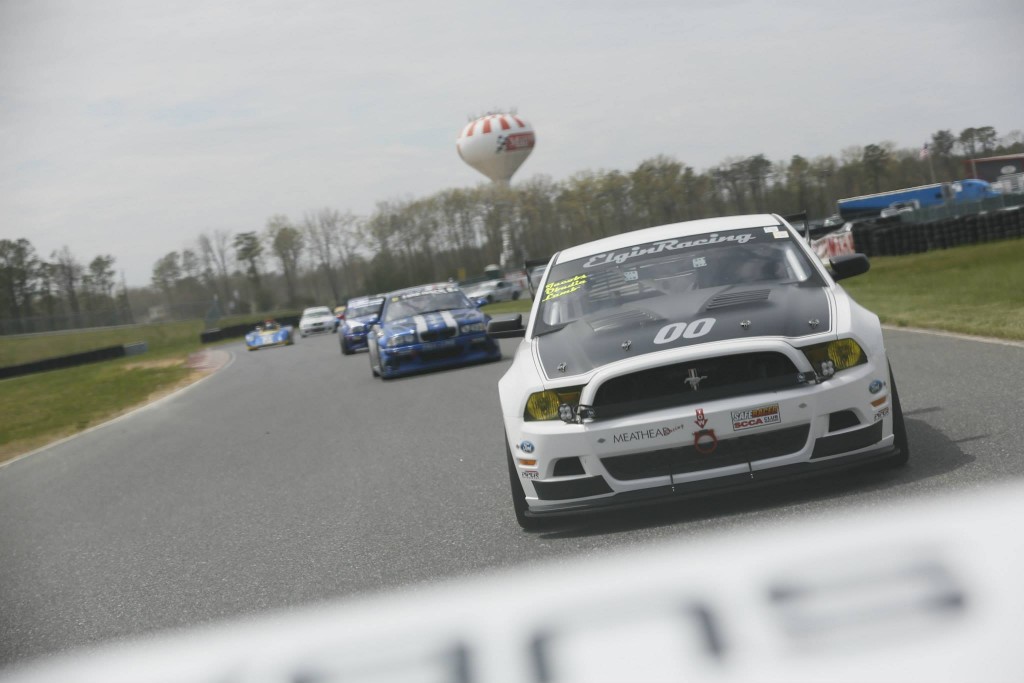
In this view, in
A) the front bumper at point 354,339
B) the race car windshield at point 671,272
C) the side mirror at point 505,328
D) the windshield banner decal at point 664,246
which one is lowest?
the front bumper at point 354,339

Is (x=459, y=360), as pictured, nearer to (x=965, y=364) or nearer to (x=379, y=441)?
(x=379, y=441)

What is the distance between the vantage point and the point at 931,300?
52.6 feet

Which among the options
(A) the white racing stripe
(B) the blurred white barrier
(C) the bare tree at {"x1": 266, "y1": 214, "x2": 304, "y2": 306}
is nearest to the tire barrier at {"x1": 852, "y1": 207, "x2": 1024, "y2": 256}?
(A) the white racing stripe

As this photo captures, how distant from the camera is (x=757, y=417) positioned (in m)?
4.57

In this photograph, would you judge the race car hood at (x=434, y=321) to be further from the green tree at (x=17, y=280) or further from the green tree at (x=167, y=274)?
the green tree at (x=167, y=274)

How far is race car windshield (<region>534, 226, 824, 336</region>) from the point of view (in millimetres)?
5664

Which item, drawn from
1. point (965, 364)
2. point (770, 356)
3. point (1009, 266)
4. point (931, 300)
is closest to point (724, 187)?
point (1009, 266)

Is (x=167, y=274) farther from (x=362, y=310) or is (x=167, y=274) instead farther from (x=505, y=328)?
(x=505, y=328)

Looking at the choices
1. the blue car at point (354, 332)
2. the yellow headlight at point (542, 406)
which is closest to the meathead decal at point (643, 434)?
the yellow headlight at point (542, 406)

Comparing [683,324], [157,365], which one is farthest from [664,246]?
[157,365]

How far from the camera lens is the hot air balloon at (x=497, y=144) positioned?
263 feet

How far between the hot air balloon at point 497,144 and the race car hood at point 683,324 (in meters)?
75.6

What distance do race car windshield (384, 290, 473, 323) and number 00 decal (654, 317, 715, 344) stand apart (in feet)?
37.5

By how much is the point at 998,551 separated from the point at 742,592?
758 millimetres
